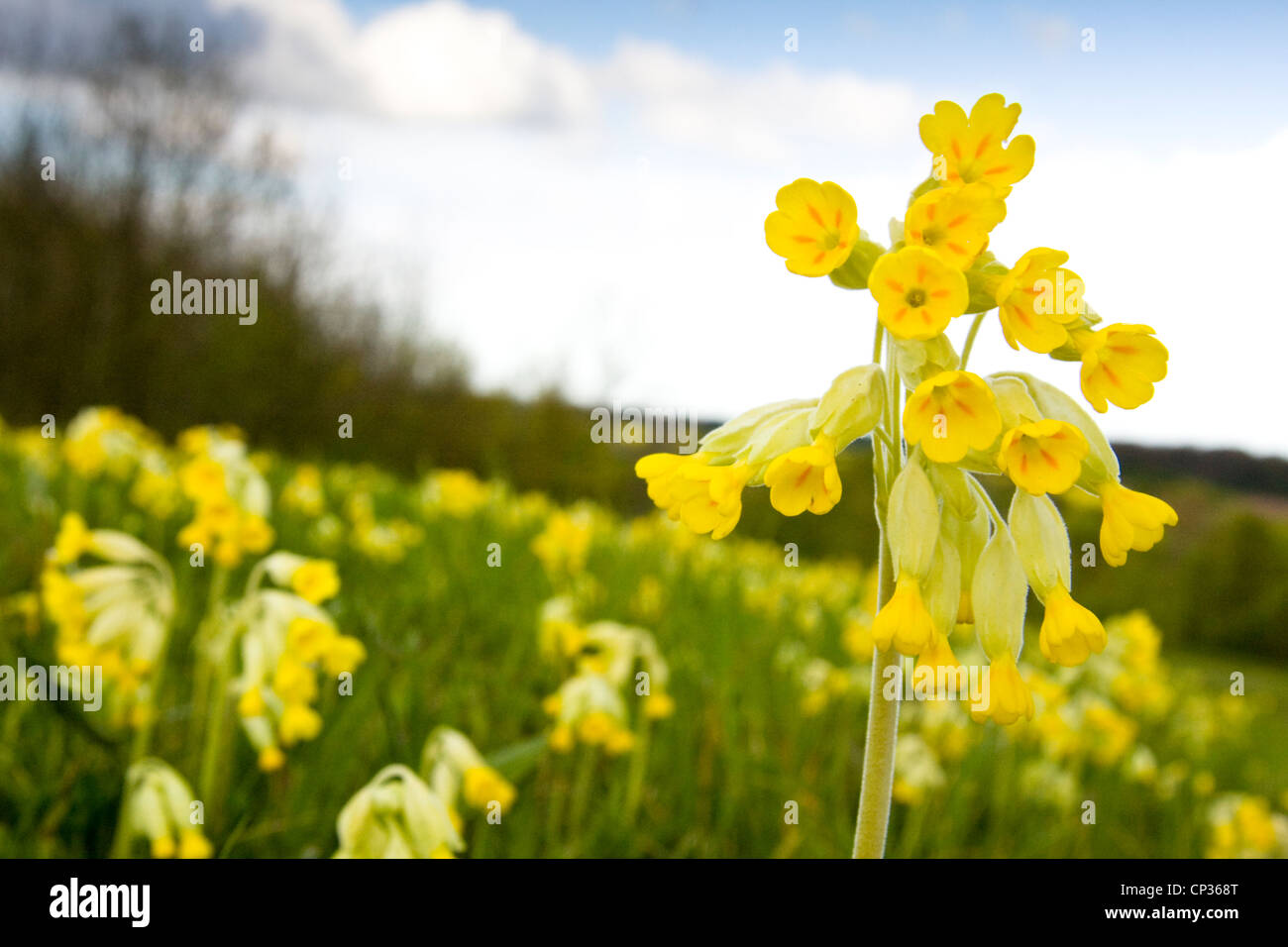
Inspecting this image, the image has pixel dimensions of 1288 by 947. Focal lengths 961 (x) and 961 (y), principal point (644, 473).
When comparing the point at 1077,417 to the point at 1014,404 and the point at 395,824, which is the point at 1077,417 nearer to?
the point at 1014,404

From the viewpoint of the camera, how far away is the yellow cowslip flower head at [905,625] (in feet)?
2.53

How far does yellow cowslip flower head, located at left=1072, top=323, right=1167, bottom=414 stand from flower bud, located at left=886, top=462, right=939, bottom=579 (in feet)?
0.56

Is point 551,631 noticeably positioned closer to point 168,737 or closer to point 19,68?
point 168,737

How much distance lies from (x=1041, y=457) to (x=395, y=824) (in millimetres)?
923

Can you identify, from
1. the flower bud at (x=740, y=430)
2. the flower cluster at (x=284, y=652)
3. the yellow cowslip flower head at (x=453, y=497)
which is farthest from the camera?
the yellow cowslip flower head at (x=453, y=497)

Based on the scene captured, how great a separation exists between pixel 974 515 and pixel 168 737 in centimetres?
190

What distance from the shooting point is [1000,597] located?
Answer: 2.96ft

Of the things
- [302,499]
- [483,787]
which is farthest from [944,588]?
[302,499]

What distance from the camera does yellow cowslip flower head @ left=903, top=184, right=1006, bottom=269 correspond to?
0.76 m

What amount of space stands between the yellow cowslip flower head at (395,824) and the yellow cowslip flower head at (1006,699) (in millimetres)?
728

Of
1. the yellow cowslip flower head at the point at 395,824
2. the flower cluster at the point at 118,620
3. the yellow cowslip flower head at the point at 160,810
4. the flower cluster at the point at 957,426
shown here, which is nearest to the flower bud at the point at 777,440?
the flower cluster at the point at 957,426

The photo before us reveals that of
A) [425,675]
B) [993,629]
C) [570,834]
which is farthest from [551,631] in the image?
[993,629]

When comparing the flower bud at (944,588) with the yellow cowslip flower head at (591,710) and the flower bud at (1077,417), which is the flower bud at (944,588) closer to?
the flower bud at (1077,417)

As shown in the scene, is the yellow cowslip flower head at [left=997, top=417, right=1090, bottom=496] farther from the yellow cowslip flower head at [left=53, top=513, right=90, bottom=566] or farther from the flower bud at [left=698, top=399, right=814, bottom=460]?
the yellow cowslip flower head at [left=53, top=513, right=90, bottom=566]
